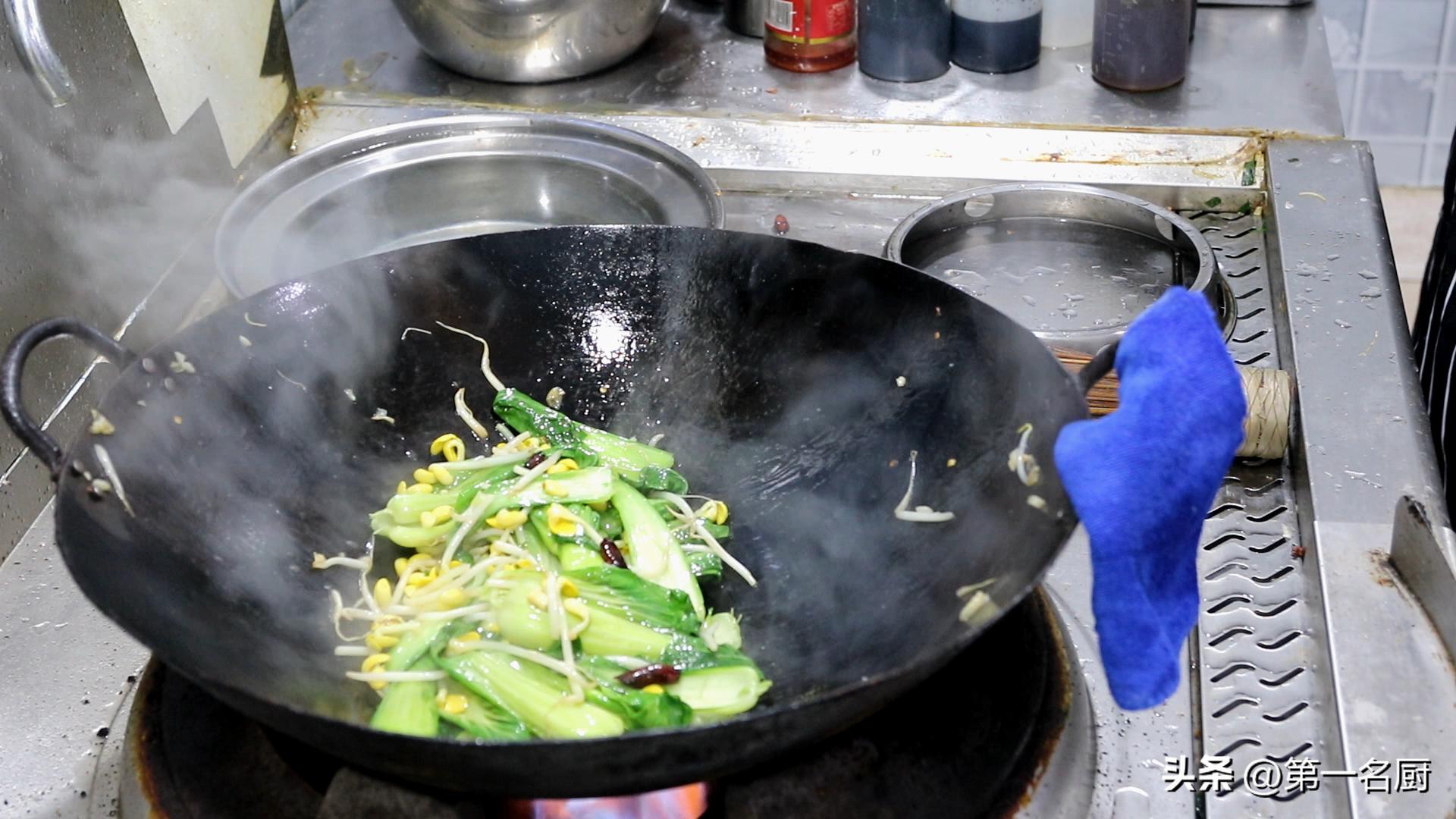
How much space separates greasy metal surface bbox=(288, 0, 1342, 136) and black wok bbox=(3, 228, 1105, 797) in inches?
29.8

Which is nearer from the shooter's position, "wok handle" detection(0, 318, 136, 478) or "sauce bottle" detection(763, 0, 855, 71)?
"wok handle" detection(0, 318, 136, 478)

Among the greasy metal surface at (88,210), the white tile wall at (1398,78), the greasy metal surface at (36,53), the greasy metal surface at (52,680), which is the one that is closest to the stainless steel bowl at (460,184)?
the greasy metal surface at (88,210)

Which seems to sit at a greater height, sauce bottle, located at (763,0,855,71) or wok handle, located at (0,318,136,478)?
wok handle, located at (0,318,136,478)

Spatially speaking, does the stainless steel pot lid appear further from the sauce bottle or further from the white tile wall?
the white tile wall

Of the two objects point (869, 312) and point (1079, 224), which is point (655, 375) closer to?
point (869, 312)

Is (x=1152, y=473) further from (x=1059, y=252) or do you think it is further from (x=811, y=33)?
(x=811, y=33)

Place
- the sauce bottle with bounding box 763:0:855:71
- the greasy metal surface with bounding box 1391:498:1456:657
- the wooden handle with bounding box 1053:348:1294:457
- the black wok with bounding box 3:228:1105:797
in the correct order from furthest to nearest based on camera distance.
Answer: the sauce bottle with bounding box 763:0:855:71 < the wooden handle with bounding box 1053:348:1294:457 < the greasy metal surface with bounding box 1391:498:1456:657 < the black wok with bounding box 3:228:1105:797

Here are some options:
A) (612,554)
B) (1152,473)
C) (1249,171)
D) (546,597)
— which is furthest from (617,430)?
(1249,171)

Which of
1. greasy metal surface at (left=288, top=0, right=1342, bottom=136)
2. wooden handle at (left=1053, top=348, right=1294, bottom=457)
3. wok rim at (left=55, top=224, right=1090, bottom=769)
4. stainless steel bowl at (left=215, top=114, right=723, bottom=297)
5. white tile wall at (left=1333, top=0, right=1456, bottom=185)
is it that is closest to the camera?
wok rim at (left=55, top=224, right=1090, bottom=769)

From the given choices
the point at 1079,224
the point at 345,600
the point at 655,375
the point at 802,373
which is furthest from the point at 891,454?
the point at 1079,224

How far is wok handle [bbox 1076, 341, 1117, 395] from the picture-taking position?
3.36 feet

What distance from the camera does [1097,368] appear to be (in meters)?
1.04

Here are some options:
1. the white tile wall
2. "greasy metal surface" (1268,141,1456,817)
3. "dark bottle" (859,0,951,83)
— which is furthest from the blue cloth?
the white tile wall

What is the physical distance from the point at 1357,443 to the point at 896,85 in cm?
106
